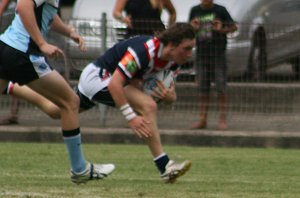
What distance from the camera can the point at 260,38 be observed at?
611 inches

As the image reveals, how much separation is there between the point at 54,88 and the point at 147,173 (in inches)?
75.3

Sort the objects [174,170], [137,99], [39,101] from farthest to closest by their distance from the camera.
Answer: [39,101], [137,99], [174,170]

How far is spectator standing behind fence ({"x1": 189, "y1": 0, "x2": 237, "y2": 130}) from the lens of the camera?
15000 mm

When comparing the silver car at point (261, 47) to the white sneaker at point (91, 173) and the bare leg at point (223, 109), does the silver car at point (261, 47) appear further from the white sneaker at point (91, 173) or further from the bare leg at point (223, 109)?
the white sneaker at point (91, 173)

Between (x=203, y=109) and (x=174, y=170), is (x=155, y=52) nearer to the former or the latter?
(x=174, y=170)

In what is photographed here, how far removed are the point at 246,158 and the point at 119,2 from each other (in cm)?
302

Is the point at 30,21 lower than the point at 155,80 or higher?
higher

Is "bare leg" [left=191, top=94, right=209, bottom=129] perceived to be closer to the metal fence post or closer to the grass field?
the grass field

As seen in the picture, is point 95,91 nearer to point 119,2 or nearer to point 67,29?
point 67,29

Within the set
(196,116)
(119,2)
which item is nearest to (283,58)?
(196,116)

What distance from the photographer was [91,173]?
936 centimetres

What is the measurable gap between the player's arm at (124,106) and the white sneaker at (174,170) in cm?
34

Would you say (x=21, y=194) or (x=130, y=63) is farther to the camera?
(x=130, y=63)

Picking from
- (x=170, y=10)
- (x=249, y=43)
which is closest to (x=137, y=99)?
(x=170, y=10)
